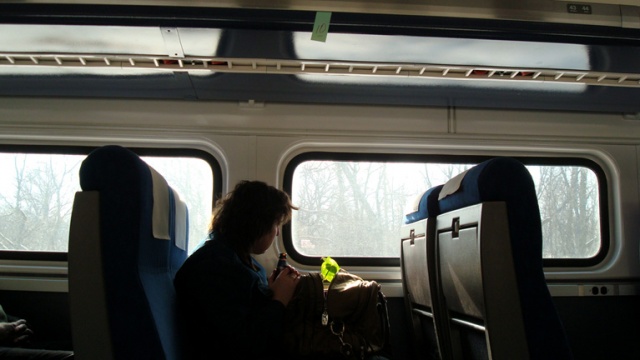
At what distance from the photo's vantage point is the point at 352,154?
3.54m

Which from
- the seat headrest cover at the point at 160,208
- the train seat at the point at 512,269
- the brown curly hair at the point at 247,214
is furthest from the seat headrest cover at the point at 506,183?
the seat headrest cover at the point at 160,208

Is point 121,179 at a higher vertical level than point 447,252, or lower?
higher

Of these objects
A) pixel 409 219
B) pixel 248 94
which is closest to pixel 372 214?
pixel 409 219

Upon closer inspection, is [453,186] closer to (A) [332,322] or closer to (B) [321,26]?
(A) [332,322]

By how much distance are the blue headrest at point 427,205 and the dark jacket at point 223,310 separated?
857 millimetres

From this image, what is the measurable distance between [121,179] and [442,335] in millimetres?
1617

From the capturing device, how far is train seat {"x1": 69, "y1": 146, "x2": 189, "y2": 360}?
1687 millimetres

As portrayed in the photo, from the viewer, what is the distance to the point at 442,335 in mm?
2570

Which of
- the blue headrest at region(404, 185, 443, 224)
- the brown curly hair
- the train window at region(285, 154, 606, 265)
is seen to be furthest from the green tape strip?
the train window at region(285, 154, 606, 265)

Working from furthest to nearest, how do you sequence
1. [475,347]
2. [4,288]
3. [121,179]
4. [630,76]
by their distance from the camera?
[4,288], [630,76], [475,347], [121,179]

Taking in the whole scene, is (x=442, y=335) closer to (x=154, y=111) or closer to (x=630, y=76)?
(x=630, y=76)

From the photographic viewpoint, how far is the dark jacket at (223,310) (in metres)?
2.08

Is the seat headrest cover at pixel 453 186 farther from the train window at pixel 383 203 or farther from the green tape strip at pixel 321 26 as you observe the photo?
the train window at pixel 383 203

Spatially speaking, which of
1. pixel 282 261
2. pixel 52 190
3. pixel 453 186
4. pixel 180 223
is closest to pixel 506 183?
pixel 453 186
